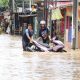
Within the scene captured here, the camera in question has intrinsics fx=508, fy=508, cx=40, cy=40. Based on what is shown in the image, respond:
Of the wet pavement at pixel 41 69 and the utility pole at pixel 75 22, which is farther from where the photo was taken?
the utility pole at pixel 75 22

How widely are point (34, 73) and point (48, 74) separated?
21.3 inches

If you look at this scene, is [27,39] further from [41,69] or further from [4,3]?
[4,3]

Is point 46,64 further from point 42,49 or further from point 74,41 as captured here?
point 74,41

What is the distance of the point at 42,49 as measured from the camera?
88.3 ft

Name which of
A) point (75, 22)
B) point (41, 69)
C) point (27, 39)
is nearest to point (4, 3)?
point (75, 22)

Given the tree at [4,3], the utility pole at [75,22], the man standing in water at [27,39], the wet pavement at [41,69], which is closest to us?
the wet pavement at [41,69]

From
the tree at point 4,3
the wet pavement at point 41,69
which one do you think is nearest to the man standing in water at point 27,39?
the wet pavement at point 41,69

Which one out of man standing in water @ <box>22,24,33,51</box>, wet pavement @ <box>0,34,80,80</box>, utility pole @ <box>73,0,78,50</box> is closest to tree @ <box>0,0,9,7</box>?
utility pole @ <box>73,0,78,50</box>

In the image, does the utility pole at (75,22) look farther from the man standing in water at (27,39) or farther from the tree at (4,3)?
the tree at (4,3)

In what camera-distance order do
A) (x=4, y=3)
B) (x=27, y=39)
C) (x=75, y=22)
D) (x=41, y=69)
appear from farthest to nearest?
1. (x=4, y=3)
2. (x=75, y=22)
3. (x=27, y=39)
4. (x=41, y=69)

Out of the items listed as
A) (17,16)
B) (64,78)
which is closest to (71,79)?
(64,78)

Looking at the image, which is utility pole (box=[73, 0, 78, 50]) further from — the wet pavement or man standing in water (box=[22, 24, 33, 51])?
the wet pavement

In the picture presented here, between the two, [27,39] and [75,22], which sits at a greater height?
[75,22]

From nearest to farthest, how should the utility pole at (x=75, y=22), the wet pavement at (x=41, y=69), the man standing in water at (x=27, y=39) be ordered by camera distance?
the wet pavement at (x=41, y=69) < the man standing in water at (x=27, y=39) < the utility pole at (x=75, y=22)
